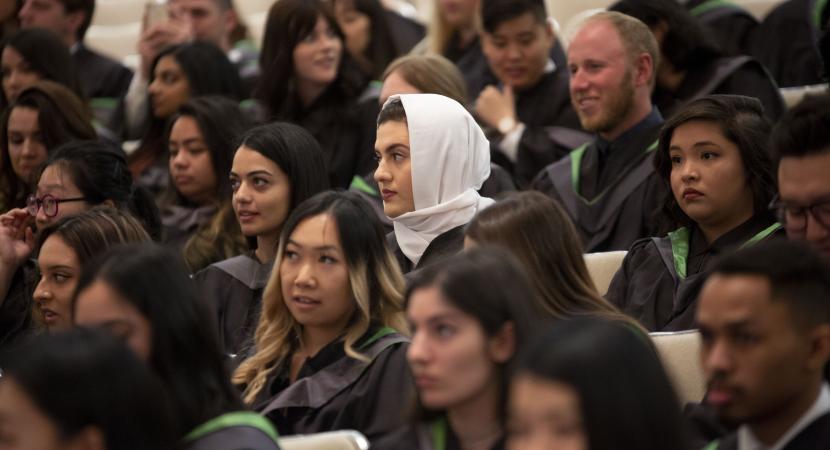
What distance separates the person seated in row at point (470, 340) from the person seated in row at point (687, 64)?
2.90 metres

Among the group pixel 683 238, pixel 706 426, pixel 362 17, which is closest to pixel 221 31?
pixel 362 17

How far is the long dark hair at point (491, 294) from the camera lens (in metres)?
2.73

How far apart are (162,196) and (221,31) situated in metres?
1.80

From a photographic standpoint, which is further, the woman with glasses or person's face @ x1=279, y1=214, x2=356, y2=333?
the woman with glasses

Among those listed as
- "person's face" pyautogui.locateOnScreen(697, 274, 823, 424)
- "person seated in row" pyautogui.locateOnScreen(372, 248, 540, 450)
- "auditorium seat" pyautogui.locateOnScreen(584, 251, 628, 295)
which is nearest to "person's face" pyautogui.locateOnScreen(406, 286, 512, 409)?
"person seated in row" pyautogui.locateOnScreen(372, 248, 540, 450)

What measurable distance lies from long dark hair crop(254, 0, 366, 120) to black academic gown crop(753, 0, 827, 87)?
1.78 m

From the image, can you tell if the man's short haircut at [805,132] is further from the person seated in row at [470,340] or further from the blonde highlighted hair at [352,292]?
the blonde highlighted hair at [352,292]

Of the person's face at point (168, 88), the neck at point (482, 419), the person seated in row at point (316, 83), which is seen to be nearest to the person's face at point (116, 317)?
the neck at point (482, 419)

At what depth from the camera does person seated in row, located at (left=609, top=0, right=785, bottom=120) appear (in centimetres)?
548

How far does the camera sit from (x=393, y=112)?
4.49 meters

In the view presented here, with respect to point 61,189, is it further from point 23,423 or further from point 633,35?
point 23,423

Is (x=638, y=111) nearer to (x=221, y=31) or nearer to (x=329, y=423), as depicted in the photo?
(x=329, y=423)

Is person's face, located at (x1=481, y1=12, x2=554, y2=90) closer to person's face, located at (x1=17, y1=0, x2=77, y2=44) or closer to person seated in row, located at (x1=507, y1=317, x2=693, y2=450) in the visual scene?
person's face, located at (x1=17, y1=0, x2=77, y2=44)

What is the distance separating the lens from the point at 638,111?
5.20m
